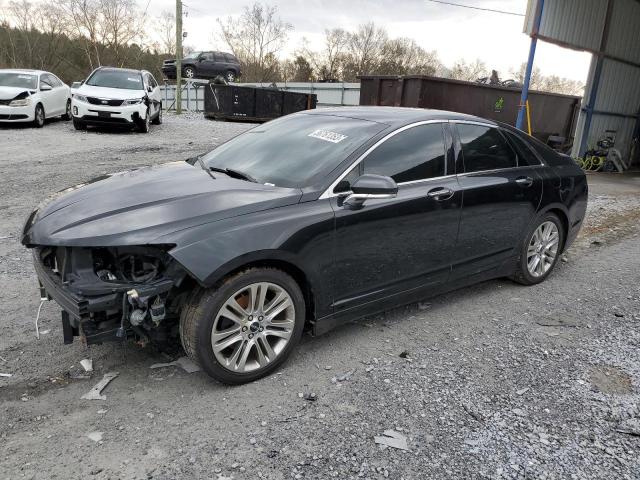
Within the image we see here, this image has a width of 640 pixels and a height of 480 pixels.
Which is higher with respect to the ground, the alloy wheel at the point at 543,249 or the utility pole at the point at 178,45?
the utility pole at the point at 178,45

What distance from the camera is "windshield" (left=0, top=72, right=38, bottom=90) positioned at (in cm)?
1411

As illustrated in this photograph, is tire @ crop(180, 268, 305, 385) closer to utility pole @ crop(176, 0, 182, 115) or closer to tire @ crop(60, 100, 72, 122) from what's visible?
tire @ crop(60, 100, 72, 122)

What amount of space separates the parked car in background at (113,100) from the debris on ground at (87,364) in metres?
11.6

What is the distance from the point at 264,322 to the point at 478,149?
2407 mm

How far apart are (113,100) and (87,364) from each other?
38.3 ft

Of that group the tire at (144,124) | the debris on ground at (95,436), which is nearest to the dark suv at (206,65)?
the tire at (144,124)

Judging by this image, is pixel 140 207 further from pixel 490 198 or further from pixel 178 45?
pixel 178 45

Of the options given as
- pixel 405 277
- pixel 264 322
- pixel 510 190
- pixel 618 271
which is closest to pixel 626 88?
pixel 618 271

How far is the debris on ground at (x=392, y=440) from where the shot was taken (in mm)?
2631

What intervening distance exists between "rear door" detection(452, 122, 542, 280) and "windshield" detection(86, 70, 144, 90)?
39.9 ft

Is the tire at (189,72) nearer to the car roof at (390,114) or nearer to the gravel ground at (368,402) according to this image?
the gravel ground at (368,402)

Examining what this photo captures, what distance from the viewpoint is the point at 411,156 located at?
12.4 ft

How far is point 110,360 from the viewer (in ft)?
10.9

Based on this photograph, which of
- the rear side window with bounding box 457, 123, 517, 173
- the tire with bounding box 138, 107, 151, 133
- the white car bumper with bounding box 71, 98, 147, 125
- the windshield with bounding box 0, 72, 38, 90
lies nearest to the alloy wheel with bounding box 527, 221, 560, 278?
the rear side window with bounding box 457, 123, 517, 173
